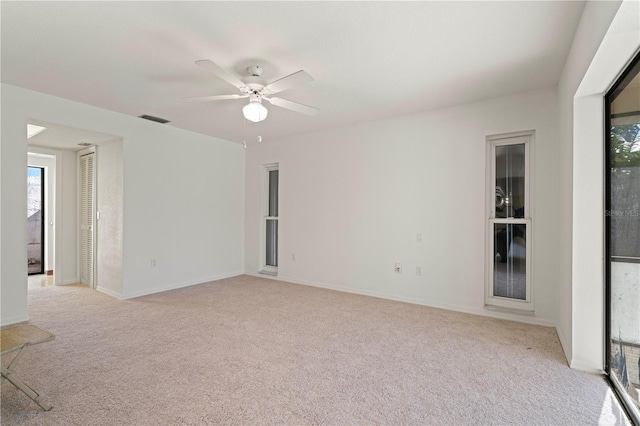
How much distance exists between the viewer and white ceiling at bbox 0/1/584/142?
2.10 m

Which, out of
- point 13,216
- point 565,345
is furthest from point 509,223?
point 13,216

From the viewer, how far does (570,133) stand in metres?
2.56

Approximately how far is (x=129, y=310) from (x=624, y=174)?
487 centimetres

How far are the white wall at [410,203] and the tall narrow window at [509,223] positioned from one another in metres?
0.14


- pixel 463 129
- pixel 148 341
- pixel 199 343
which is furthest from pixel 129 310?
pixel 463 129

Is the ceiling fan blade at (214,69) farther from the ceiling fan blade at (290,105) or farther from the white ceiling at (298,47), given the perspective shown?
the ceiling fan blade at (290,105)

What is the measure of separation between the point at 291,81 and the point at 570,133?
2.30 meters

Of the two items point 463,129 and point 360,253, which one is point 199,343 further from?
point 463,129

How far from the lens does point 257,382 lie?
222cm

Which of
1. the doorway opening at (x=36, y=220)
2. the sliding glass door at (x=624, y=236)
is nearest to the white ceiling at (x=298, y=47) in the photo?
the sliding glass door at (x=624, y=236)

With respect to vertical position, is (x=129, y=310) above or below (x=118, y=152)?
below

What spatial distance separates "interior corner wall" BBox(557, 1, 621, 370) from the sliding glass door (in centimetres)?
16

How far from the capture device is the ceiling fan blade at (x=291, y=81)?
2426mm

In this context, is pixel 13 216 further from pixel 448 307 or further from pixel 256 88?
pixel 448 307
